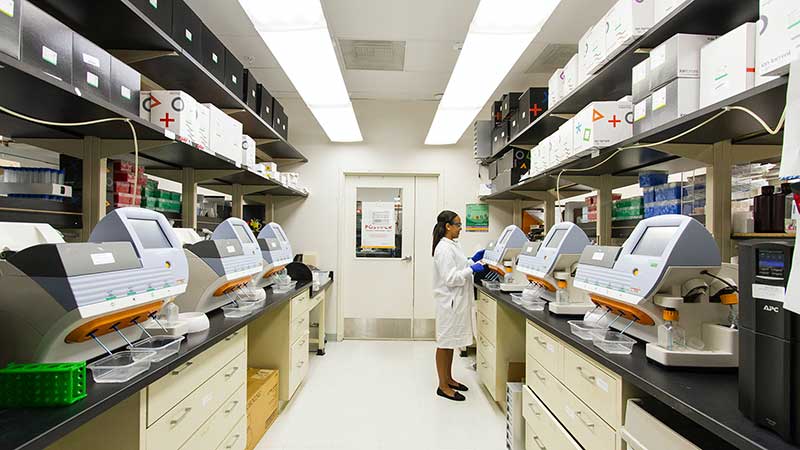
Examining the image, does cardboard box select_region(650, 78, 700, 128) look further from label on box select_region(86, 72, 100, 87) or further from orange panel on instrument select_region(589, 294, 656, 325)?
label on box select_region(86, 72, 100, 87)

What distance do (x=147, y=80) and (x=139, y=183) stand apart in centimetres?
62

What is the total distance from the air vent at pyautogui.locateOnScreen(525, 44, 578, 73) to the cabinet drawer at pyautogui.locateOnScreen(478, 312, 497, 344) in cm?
236

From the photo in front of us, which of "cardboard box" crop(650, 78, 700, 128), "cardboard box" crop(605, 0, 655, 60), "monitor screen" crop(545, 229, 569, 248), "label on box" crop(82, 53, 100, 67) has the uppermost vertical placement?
"cardboard box" crop(605, 0, 655, 60)

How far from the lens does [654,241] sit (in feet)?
4.95

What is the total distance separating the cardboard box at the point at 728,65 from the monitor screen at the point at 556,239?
1.02m

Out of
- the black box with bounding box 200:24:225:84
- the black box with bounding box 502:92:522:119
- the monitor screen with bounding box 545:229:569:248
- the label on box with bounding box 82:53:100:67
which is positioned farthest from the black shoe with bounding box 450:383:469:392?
the label on box with bounding box 82:53:100:67

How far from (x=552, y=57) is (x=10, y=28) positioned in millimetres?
3617

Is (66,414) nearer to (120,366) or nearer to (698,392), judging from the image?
(120,366)

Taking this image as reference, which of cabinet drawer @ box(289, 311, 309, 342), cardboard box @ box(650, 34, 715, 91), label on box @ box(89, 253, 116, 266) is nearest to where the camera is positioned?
label on box @ box(89, 253, 116, 266)

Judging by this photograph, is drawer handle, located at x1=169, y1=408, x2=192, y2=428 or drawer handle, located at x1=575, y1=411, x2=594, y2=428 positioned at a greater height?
drawer handle, located at x1=169, y1=408, x2=192, y2=428

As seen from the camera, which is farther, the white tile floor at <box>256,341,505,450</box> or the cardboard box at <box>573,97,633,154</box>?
the white tile floor at <box>256,341,505,450</box>

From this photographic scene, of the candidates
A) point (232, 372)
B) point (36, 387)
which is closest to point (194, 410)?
point (232, 372)

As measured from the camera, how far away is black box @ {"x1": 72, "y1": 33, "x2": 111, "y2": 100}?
1.42 metres

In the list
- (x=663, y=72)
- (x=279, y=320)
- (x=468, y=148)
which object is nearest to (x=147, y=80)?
(x=279, y=320)
